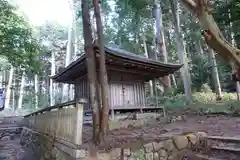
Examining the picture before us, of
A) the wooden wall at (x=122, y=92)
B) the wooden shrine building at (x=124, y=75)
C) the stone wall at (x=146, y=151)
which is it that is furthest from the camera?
the wooden wall at (x=122, y=92)

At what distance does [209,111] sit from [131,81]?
480 cm

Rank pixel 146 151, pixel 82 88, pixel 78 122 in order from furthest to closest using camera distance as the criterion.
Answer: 1. pixel 82 88
2. pixel 146 151
3. pixel 78 122

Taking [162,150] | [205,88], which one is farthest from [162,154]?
[205,88]

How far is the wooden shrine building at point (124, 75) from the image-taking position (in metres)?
10.6

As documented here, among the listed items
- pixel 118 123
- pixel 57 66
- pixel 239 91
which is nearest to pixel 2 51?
pixel 118 123

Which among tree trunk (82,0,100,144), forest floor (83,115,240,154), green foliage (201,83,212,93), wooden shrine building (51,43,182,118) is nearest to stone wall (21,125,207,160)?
forest floor (83,115,240,154)

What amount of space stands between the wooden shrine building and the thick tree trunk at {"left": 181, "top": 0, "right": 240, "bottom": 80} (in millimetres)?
7181

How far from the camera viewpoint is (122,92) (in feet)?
39.5

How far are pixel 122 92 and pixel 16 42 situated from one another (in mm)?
5944

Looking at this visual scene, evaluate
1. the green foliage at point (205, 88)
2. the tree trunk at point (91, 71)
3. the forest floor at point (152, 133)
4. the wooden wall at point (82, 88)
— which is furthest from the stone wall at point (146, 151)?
the green foliage at point (205, 88)

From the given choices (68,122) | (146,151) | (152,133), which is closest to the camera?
(68,122)

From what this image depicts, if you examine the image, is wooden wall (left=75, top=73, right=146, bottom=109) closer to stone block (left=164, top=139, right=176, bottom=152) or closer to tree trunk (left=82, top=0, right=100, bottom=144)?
stone block (left=164, top=139, right=176, bottom=152)

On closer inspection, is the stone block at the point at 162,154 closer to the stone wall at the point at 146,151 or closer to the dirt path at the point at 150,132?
the stone wall at the point at 146,151

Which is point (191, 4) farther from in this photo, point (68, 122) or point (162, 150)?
point (162, 150)
